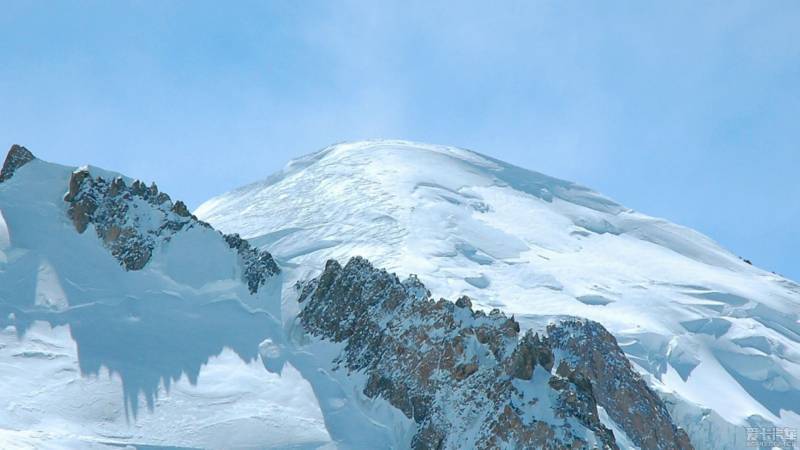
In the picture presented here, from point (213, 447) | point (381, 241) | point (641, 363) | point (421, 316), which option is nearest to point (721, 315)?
point (641, 363)

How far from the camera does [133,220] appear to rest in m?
99.2

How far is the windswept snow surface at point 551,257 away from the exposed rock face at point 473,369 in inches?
224

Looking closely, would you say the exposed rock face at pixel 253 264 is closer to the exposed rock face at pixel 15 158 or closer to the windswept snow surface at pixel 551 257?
the windswept snow surface at pixel 551 257

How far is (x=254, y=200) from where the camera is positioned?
152875mm

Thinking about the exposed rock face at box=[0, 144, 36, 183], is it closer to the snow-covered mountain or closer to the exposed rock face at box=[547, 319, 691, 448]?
the snow-covered mountain

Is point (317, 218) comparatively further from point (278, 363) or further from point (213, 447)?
point (213, 447)

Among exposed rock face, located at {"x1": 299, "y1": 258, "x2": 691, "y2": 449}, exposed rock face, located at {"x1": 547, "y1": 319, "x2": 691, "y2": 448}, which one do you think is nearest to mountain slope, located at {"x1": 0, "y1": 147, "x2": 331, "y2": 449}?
exposed rock face, located at {"x1": 299, "y1": 258, "x2": 691, "y2": 449}

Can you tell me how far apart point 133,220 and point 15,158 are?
1150cm

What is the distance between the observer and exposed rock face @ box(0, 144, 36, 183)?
10300cm

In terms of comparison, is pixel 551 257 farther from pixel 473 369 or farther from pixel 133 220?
pixel 473 369

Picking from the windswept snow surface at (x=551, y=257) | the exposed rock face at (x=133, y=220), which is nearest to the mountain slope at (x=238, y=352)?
the exposed rock face at (x=133, y=220)

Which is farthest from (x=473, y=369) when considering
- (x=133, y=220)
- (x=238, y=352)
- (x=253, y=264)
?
(x=133, y=220)

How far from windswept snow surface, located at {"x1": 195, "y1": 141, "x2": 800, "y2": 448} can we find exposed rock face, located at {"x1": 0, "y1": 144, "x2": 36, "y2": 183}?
70.3 ft

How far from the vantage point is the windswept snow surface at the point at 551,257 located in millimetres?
116625
